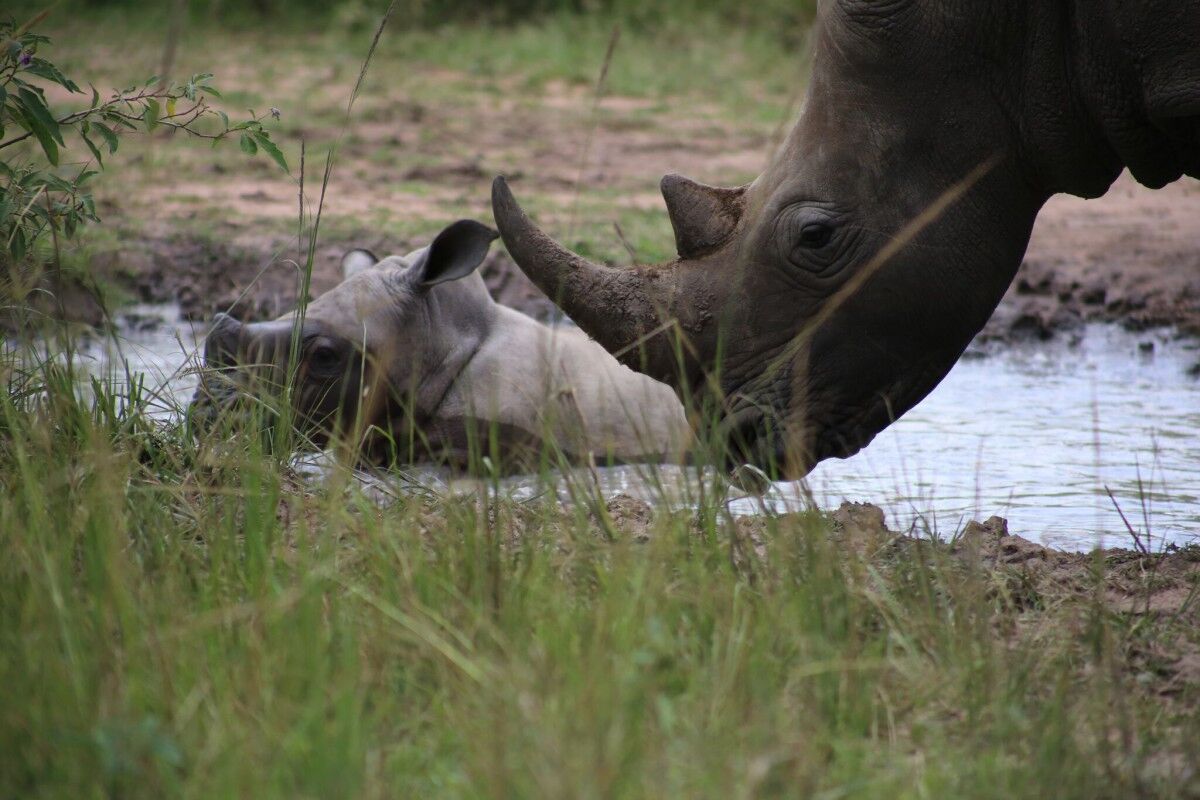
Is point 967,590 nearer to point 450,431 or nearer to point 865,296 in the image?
point 865,296

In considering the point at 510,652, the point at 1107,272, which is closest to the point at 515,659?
the point at 510,652

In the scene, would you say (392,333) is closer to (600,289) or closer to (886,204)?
(600,289)

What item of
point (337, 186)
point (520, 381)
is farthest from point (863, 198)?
point (337, 186)

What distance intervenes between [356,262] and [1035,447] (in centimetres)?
267

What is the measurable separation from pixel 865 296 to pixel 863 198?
25 centimetres

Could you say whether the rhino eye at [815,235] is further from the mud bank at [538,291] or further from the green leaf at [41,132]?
the mud bank at [538,291]

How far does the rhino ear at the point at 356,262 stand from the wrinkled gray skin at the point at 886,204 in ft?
6.76

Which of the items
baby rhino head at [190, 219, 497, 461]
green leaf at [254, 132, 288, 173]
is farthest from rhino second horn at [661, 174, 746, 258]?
baby rhino head at [190, 219, 497, 461]

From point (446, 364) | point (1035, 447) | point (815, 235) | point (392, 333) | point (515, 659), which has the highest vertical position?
point (815, 235)

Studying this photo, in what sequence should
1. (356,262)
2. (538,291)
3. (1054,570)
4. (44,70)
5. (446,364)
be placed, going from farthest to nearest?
(538,291), (356,262), (446,364), (44,70), (1054,570)

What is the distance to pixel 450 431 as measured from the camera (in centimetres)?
573

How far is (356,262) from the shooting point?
6.23 meters

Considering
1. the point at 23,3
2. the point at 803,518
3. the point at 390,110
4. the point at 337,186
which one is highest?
the point at 23,3

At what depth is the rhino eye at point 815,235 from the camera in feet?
13.1
